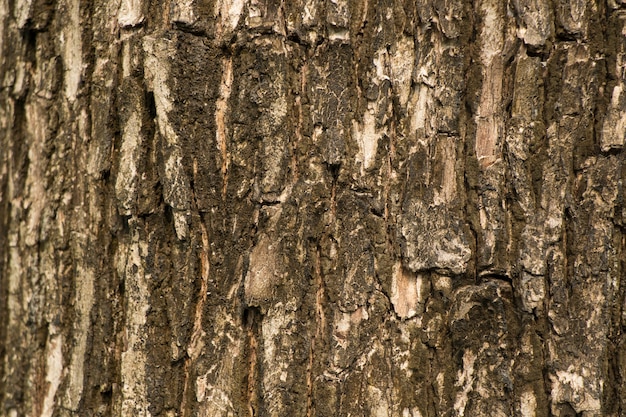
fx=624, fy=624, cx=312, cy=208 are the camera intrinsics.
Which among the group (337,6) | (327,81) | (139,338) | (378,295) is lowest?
(139,338)

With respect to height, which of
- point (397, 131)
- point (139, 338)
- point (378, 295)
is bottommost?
point (139, 338)

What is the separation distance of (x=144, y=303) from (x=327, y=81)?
0.63m

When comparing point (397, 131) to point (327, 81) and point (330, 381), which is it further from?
point (330, 381)

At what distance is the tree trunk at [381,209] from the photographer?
4.43 feet

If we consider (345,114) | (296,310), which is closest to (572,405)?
(296,310)

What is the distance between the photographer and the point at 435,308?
1360mm

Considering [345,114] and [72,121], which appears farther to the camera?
[72,121]

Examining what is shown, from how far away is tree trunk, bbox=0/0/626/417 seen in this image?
1.35 metres

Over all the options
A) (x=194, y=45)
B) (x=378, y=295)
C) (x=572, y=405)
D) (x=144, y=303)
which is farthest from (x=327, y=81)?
(x=572, y=405)

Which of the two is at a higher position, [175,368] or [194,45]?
[194,45]

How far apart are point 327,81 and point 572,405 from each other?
88cm

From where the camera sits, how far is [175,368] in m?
1.38

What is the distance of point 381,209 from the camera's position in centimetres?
136

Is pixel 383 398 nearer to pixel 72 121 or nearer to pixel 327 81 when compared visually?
pixel 327 81
